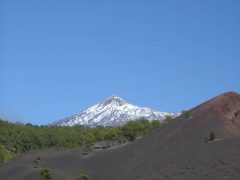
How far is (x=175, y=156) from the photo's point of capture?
A: 67.0 metres

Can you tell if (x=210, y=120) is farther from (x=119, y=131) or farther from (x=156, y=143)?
(x=119, y=131)

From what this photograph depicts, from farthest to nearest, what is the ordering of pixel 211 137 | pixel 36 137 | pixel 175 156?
pixel 36 137, pixel 211 137, pixel 175 156

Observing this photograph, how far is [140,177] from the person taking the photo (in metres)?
65.2

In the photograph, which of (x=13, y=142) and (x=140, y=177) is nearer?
(x=140, y=177)

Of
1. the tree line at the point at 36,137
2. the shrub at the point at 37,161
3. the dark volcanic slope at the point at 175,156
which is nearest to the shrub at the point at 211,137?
the dark volcanic slope at the point at 175,156

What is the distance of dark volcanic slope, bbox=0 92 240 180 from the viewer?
200ft

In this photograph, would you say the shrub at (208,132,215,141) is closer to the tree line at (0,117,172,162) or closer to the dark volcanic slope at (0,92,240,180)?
the dark volcanic slope at (0,92,240,180)

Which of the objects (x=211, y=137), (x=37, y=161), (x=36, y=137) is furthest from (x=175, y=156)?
(x=36, y=137)

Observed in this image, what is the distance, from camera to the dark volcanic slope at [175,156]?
60916 mm

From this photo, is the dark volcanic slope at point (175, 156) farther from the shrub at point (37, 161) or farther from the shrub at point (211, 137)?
the shrub at point (37, 161)

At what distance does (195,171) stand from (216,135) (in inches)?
432

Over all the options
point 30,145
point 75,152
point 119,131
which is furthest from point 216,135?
point 30,145

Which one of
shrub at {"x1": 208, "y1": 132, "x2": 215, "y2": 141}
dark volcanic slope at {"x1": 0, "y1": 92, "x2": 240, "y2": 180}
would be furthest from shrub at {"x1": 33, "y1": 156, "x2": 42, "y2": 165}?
shrub at {"x1": 208, "y1": 132, "x2": 215, "y2": 141}

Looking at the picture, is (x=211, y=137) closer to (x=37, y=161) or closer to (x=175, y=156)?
(x=175, y=156)
